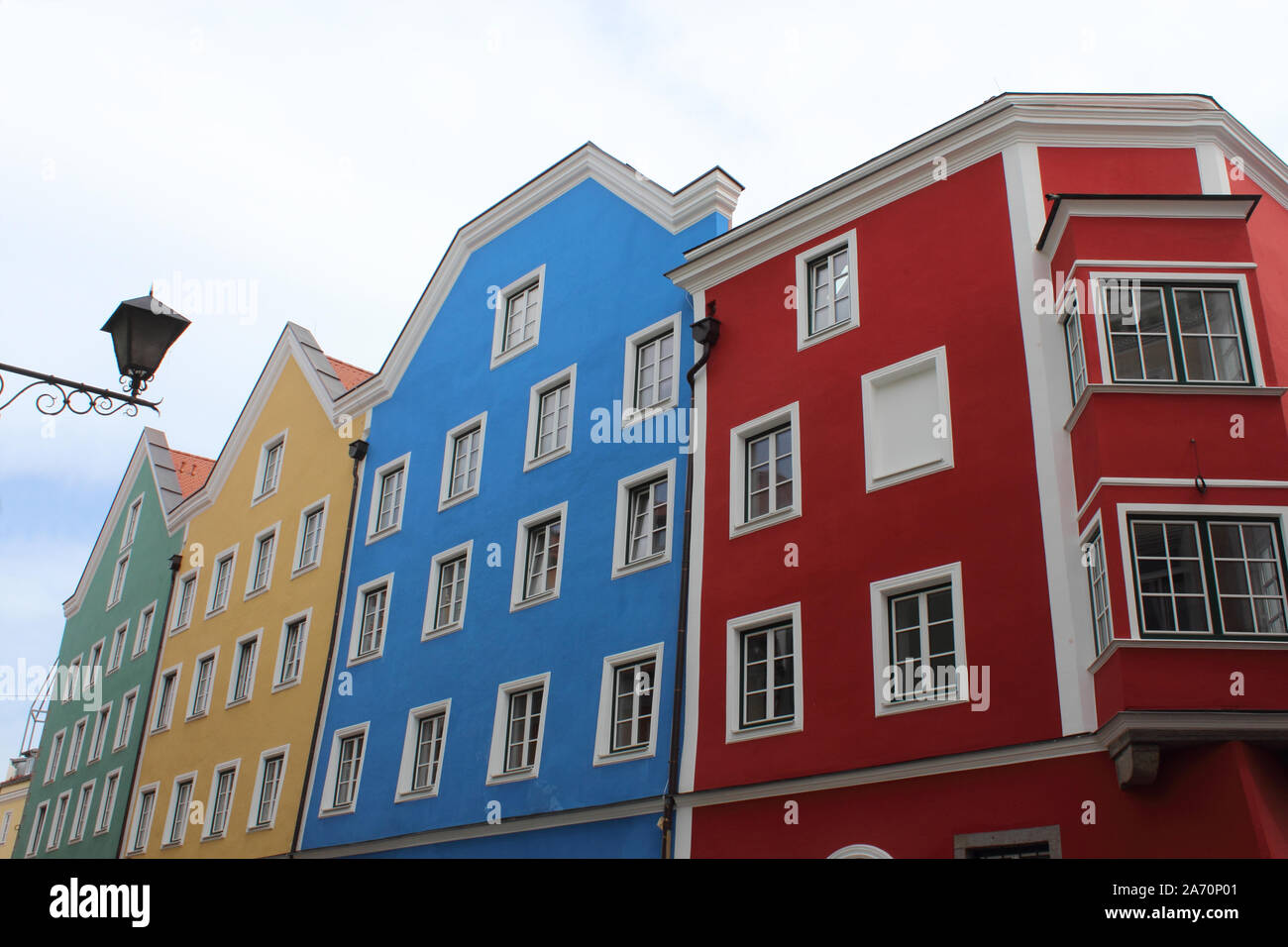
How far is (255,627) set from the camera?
1407 inches

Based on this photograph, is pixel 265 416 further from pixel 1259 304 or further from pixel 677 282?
pixel 1259 304

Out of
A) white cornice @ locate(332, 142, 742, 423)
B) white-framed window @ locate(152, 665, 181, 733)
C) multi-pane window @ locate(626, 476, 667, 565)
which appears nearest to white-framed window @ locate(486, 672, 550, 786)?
multi-pane window @ locate(626, 476, 667, 565)

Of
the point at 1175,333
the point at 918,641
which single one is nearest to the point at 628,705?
the point at 918,641

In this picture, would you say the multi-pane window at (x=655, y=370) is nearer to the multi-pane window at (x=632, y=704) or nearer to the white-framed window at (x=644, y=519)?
the white-framed window at (x=644, y=519)

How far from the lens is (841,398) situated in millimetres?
21078

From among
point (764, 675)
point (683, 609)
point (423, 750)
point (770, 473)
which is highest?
point (770, 473)

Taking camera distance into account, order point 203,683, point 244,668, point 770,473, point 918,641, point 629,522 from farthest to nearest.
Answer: point 203,683, point 244,668, point 629,522, point 770,473, point 918,641

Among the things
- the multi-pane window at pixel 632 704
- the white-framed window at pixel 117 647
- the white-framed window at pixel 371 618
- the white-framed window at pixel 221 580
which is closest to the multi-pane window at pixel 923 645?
the multi-pane window at pixel 632 704

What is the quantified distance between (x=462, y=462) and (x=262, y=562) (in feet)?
34.6

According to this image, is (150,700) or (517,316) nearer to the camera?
(517,316)

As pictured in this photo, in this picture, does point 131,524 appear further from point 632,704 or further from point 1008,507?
point 1008,507

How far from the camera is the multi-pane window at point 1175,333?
16.9m

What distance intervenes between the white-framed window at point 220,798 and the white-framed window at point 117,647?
12492mm
